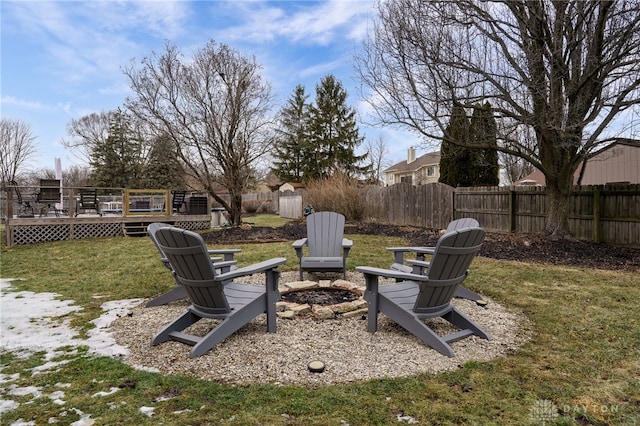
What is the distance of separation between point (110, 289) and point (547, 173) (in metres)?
8.74

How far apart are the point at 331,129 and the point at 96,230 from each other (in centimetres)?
1955

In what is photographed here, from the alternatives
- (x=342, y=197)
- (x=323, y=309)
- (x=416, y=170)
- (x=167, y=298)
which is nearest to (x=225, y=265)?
(x=167, y=298)

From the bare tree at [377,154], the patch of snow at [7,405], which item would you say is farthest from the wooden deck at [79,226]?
the bare tree at [377,154]

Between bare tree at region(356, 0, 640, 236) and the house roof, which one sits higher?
the house roof

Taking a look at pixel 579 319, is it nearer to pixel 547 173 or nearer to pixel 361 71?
pixel 547 173

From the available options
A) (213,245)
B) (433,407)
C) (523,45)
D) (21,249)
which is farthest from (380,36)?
(21,249)

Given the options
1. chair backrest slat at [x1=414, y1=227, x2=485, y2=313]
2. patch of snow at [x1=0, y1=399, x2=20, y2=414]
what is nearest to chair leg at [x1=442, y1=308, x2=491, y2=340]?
chair backrest slat at [x1=414, y1=227, x2=485, y2=313]

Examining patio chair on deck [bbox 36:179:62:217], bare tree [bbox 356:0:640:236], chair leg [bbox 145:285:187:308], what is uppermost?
bare tree [bbox 356:0:640:236]

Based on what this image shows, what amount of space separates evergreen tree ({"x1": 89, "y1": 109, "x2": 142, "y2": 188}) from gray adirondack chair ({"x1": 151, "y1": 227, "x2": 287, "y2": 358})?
25288 mm

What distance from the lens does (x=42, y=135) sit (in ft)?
86.1

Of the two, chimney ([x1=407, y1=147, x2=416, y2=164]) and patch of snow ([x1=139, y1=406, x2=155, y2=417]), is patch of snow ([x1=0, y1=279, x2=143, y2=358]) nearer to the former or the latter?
patch of snow ([x1=139, y1=406, x2=155, y2=417])

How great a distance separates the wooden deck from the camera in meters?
9.66

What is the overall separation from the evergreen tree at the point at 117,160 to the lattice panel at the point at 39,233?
53.6ft

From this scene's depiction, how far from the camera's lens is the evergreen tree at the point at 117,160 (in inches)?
1001
